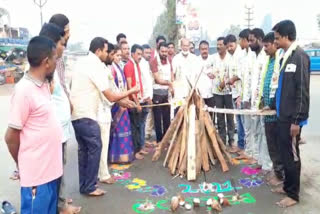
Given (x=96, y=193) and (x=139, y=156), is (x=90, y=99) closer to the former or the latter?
(x=96, y=193)

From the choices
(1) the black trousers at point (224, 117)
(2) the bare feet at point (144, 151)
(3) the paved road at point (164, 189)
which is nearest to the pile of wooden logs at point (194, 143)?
(3) the paved road at point (164, 189)

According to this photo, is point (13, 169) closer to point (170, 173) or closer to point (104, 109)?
point (104, 109)

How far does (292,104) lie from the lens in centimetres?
361

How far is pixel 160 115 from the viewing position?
632 centimetres

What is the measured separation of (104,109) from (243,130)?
2.73m

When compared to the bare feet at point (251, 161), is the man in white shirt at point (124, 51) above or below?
above

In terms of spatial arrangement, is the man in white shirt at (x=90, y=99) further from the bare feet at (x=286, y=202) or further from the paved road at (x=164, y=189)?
the bare feet at (x=286, y=202)

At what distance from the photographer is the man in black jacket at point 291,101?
138 inches

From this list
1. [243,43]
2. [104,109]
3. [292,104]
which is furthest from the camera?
[243,43]

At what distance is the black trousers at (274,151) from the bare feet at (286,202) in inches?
24.7

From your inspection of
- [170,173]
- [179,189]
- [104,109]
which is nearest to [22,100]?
[104,109]

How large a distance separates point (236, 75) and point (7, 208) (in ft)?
13.2

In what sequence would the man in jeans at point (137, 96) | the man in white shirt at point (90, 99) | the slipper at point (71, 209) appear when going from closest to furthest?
the slipper at point (71, 209)
the man in white shirt at point (90, 99)
the man in jeans at point (137, 96)

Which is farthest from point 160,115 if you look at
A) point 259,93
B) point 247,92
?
point 259,93
